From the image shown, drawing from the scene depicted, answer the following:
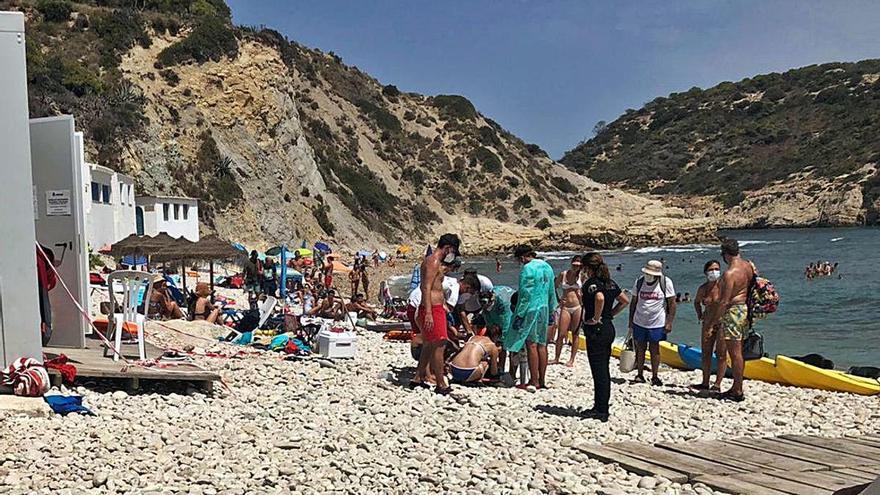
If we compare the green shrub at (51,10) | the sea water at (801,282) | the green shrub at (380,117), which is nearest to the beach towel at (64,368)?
the sea water at (801,282)

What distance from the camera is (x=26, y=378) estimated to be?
611 cm

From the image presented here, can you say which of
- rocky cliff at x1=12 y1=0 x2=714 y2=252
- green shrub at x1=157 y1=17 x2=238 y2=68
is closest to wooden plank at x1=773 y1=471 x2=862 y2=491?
rocky cliff at x1=12 y1=0 x2=714 y2=252

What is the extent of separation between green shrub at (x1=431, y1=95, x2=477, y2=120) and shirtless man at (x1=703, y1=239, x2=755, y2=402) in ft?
203

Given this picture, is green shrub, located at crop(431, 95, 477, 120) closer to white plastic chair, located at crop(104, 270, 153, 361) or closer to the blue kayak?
the blue kayak

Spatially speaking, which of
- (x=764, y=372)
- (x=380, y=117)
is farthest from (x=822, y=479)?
(x=380, y=117)

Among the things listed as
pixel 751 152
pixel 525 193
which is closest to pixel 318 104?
pixel 525 193

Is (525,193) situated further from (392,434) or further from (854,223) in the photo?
(392,434)

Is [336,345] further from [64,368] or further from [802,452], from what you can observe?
[802,452]

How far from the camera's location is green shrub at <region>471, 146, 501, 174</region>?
6294cm

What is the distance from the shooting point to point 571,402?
7.72 meters

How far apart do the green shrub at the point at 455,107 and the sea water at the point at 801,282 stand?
69.2 ft

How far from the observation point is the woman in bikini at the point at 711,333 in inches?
327

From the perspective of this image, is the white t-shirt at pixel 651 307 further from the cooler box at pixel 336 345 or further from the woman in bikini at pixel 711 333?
the cooler box at pixel 336 345

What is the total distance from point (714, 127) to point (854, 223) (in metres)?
39.5
